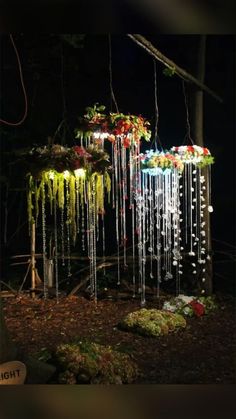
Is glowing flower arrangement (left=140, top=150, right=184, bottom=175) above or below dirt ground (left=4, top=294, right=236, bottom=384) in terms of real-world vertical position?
above

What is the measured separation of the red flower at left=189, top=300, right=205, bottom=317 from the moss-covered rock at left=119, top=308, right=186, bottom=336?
0.33 meters

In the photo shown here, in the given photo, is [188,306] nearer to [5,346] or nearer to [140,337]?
[140,337]

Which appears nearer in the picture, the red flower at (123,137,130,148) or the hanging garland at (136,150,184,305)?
the red flower at (123,137,130,148)

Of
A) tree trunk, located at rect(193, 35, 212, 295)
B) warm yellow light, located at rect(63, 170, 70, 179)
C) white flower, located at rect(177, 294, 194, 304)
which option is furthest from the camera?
tree trunk, located at rect(193, 35, 212, 295)

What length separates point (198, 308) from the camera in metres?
6.14

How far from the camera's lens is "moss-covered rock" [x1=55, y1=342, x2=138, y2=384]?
150 inches

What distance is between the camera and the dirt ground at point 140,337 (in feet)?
14.4

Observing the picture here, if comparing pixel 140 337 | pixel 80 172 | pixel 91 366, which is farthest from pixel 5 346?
pixel 140 337

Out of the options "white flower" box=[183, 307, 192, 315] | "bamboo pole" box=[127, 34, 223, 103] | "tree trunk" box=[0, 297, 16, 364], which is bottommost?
"white flower" box=[183, 307, 192, 315]

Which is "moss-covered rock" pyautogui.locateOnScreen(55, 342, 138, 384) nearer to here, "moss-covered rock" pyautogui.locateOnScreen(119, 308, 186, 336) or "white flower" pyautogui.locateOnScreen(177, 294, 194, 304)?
"moss-covered rock" pyautogui.locateOnScreen(119, 308, 186, 336)

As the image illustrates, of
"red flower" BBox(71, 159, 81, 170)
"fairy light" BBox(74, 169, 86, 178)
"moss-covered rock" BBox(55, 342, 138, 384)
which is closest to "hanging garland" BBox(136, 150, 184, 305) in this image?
"fairy light" BBox(74, 169, 86, 178)

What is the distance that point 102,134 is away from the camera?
192 inches
